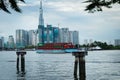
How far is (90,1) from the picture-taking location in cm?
1038

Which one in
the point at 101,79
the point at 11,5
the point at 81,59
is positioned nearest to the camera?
the point at 11,5

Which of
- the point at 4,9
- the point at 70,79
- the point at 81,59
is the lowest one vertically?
the point at 70,79

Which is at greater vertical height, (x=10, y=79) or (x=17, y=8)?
(x=17, y=8)

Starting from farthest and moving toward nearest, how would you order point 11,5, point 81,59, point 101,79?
1. point 101,79
2. point 81,59
3. point 11,5

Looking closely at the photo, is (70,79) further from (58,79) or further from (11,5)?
(11,5)

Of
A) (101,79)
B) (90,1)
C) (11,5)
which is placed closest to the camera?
(11,5)

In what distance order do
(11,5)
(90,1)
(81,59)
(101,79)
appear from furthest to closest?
(101,79), (81,59), (90,1), (11,5)

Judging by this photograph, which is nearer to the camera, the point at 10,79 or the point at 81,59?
the point at 81,59

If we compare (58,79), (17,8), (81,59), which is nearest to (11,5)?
(17,8)

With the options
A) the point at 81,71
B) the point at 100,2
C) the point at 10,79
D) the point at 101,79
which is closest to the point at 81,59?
the point at 81,71

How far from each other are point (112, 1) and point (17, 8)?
3.07 meters

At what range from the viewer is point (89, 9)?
10438 mm

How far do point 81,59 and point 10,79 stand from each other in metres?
17.1

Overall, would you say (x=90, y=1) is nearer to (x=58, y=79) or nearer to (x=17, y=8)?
(x=17, y=8)
